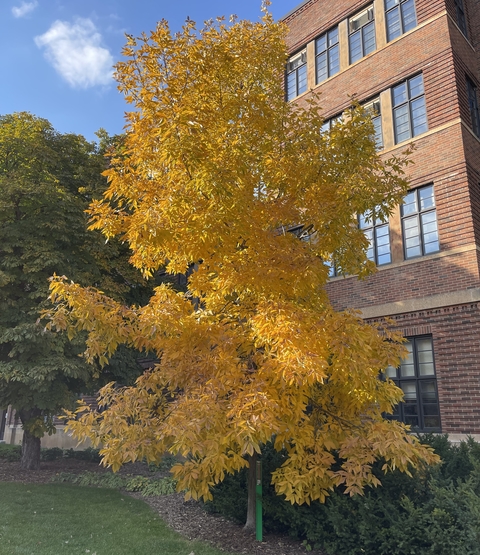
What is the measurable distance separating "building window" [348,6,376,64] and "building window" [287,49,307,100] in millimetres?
1958

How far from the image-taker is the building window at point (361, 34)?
48.3 feet

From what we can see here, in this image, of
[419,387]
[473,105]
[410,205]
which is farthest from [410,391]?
[473,105]

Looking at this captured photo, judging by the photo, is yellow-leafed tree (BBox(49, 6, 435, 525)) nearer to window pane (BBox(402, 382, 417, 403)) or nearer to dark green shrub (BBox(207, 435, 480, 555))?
dark green shrub (BBox(207, 435, 480, 555))

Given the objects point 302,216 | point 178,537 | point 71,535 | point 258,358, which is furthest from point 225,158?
point 71,535

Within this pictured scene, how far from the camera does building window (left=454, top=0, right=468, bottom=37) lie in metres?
14.0

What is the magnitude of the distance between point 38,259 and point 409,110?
10769 millimetres

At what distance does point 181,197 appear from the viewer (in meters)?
5.87

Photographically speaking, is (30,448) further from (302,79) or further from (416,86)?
(416,86)

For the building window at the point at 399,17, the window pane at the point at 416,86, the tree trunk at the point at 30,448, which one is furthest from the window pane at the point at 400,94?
the tree trunk at the point at 30,448

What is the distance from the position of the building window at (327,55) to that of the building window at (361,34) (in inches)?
23.8

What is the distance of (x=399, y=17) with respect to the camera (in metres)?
14.0

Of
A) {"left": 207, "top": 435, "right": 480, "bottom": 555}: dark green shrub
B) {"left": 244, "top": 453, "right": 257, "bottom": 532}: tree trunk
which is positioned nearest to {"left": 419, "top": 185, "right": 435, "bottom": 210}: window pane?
{"left": 207, "top": 435, "right": 480, "bottom": 555}: dark green shrub

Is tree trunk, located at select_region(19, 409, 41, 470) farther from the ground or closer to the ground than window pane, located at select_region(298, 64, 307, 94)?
closer to the ground

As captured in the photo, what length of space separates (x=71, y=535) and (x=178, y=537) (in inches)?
68.2
